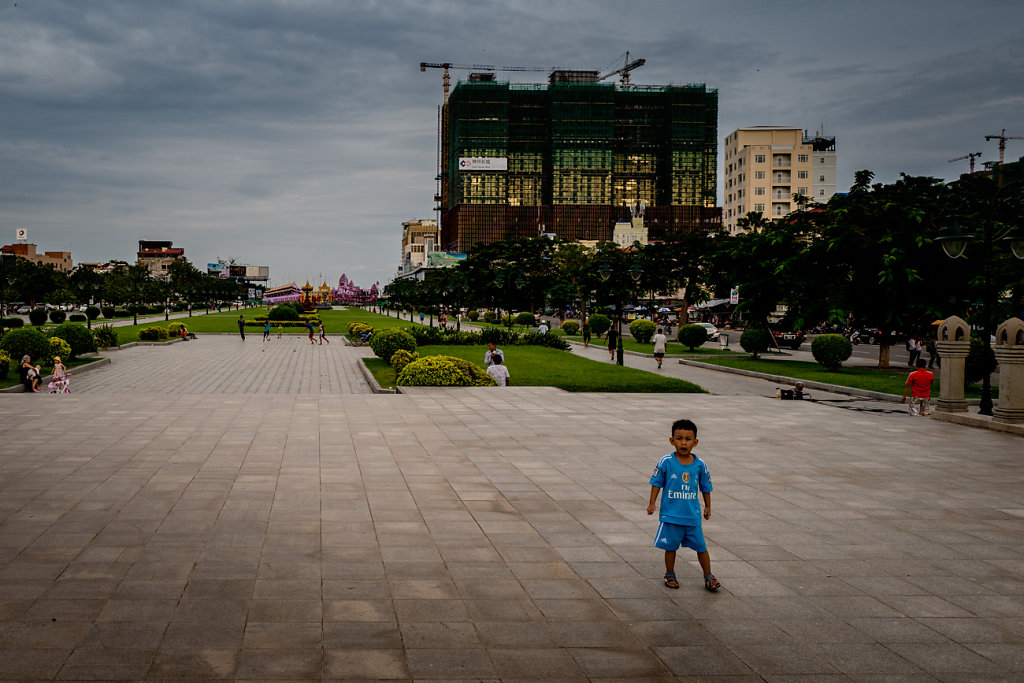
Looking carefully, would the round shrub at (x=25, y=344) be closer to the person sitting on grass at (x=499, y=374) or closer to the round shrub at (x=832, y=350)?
the person sitting on grass at (x=499, y=374)

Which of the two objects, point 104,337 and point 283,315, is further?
point 283,315

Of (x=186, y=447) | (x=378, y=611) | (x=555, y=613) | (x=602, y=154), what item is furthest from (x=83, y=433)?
(x=602, y=154)

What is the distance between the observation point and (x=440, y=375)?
2030 cm

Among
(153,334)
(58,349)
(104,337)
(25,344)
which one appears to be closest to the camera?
(25,344)

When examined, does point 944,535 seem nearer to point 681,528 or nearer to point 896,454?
point 681,528

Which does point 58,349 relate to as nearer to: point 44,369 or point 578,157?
point 44,369

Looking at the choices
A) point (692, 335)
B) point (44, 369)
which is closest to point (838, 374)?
point (692, 335)

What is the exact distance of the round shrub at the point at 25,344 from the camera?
78.1 ft

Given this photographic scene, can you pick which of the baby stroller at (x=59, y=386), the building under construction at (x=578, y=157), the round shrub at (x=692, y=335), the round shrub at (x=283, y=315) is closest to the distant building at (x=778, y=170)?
the building under construction at (x=578, y=157)

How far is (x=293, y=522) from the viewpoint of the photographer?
24.7 ft

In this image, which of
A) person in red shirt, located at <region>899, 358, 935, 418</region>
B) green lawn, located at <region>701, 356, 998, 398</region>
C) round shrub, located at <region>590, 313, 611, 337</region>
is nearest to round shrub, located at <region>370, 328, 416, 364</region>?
green lawn, located at <region>701, 356, 998, 398</region>

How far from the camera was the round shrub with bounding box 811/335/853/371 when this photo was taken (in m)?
28.2

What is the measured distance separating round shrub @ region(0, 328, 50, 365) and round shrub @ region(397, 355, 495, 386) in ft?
41.7

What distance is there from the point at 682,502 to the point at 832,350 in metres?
24.7
